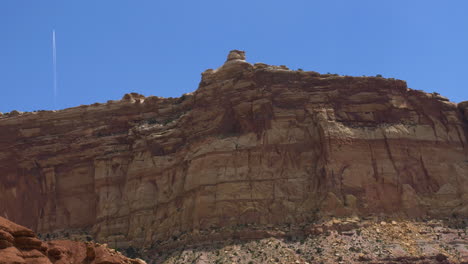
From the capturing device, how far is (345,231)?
43.2m

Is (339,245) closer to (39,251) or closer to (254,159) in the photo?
(254,159)

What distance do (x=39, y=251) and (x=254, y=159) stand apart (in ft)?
95.8

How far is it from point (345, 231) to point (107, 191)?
21.5 meters

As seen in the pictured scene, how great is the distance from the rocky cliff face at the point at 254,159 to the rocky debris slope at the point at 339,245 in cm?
158

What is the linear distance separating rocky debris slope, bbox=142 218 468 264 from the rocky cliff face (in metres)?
1.58

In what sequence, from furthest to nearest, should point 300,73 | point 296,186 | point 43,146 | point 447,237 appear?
point 43,146 → point 300,73 → point 296,186 → point 447,237

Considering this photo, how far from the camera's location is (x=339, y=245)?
4162 cm

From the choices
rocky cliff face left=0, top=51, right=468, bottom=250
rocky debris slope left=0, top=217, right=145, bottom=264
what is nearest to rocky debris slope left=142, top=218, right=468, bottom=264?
rocky cliff face left=0, top=51, right=468, bottom=250

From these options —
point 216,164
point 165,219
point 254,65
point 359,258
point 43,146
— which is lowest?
point 359,258

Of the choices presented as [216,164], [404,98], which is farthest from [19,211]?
[404,98]

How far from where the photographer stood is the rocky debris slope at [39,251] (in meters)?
19.6

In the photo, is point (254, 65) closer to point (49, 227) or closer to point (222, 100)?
point (222, 100)

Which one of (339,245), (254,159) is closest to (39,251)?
(339,245)

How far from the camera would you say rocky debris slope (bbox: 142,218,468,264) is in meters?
40.1
